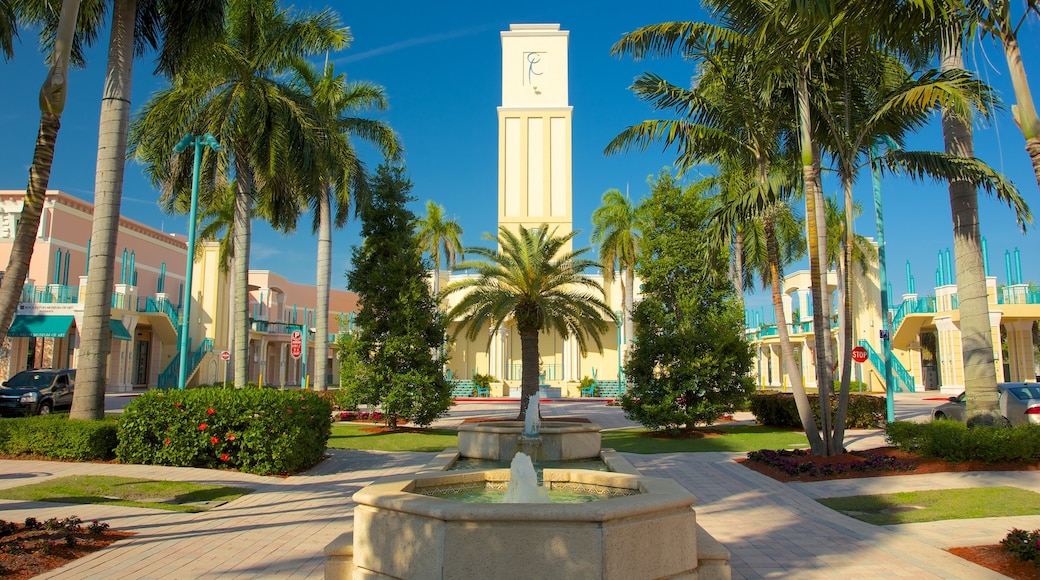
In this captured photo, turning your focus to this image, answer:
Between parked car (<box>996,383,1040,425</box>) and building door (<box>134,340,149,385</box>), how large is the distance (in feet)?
148

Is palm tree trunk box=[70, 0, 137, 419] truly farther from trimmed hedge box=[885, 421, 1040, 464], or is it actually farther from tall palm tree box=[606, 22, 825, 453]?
trimmed hedge box=[885, 421, 1040, 464]

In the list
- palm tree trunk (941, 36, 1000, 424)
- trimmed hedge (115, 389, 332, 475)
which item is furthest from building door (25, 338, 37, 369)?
palm tree trunk (941, 36, 1000, 424)

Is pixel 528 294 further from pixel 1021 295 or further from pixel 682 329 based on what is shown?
pixel 1021 295

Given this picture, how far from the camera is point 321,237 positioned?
26344 millimetres

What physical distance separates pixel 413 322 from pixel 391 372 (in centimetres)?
152

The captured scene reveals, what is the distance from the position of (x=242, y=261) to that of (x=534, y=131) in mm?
32769

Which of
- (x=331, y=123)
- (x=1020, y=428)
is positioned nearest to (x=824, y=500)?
(x=1020, y=428)

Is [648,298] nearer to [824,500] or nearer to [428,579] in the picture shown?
[824,500]

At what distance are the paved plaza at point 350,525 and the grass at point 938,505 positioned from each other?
0.89 ft

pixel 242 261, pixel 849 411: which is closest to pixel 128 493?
pixel 242 261

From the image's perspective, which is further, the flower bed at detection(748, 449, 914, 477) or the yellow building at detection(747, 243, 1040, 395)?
the yellow building at detection(747, 243, 1040, 395)

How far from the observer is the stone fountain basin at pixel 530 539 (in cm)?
481

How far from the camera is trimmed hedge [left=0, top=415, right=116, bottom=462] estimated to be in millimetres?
12766

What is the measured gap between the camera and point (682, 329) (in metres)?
19.9
